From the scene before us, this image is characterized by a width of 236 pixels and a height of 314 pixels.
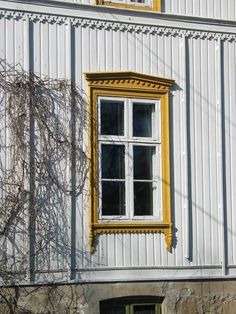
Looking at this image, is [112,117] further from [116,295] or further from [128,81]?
[116,295]

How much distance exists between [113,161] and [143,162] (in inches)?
19.0

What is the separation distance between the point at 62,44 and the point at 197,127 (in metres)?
2.43

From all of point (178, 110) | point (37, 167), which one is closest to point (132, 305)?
point (37, 167)

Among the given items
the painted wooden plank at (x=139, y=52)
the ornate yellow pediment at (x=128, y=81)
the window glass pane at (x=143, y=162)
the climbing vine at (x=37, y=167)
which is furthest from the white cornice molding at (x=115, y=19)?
the window glass pane at (x=143, y=162)

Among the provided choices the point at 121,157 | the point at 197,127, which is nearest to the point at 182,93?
the point at 197,127

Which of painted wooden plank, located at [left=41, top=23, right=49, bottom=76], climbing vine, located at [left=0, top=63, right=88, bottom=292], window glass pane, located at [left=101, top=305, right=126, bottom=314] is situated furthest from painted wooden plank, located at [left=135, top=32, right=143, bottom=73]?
window glass pane, located at [left=101, top=305, right=126, bottom=314]

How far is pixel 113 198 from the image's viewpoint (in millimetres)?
12133

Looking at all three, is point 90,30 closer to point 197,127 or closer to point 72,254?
point 197,127

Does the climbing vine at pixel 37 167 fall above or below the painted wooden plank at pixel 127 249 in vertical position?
above

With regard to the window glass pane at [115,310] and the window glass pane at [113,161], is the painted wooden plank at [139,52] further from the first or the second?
the window glass pane at [115,310]

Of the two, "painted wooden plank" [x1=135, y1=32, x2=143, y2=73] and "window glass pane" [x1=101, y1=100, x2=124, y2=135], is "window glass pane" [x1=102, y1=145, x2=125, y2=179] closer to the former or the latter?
"window glass pane" [x1=101, y1=100, x2=124, y2=135]

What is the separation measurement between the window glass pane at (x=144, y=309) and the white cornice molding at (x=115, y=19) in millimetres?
3951

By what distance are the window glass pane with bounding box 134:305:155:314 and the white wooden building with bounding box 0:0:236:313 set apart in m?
0.39

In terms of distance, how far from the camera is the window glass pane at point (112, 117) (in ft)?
39.9
